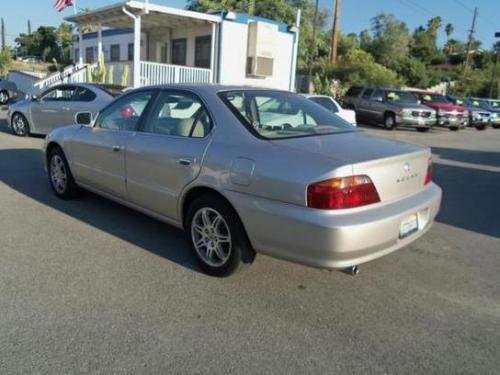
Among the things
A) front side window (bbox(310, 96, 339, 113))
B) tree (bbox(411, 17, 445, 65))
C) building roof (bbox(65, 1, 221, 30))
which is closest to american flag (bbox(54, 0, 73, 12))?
building roof (bbox(65, 1, 221, 30))

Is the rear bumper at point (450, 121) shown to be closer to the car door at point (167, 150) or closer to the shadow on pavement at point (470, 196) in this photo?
the shadow on pavement at point (470, 196)

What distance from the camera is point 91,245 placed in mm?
4711

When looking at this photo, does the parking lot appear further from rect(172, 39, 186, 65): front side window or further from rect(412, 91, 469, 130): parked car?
rect(412, 91, 469, 130): parked car

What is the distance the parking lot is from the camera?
2.97m

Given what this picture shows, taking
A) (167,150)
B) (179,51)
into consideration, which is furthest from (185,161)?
(179,51)

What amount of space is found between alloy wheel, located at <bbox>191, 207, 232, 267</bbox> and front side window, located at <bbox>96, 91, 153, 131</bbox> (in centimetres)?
136

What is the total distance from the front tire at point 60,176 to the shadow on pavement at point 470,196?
4550 millimetres

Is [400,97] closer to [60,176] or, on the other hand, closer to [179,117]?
[60,176]

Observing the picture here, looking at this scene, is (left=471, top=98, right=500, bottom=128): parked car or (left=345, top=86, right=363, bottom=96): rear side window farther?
(left=471, top=98, right=500, bottom=128): parked car

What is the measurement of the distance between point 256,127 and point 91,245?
77.6 inches

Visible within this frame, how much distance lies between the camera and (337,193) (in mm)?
3330

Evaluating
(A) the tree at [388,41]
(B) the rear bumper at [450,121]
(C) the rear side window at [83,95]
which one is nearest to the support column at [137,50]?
(C) the rear side window at [83,95]

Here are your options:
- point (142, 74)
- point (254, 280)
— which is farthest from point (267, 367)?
point (142, 74)

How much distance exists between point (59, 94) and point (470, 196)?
9.04 metres
